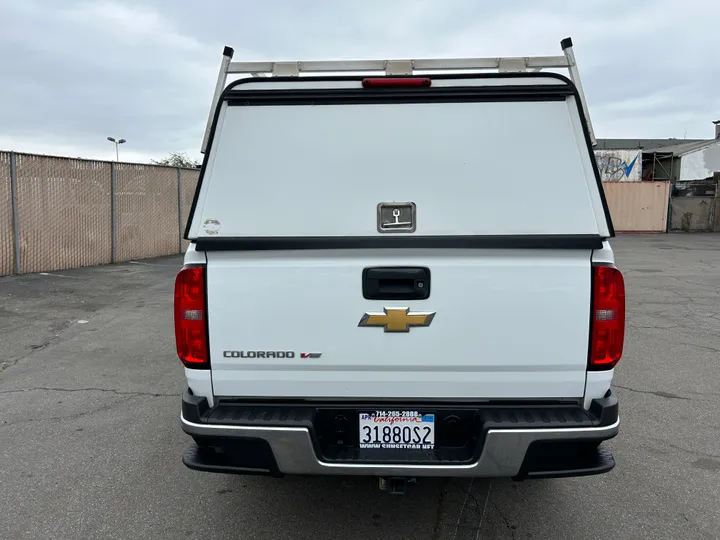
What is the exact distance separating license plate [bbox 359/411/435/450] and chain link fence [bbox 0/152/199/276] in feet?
37.2

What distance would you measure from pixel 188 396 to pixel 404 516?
1.43 meters

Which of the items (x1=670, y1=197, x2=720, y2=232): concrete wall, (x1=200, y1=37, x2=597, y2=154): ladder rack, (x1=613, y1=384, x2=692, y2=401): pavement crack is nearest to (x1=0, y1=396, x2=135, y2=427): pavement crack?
(x1=200, y1=37, x2=597, y2=154): ladder rack

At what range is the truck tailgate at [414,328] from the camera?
254cm

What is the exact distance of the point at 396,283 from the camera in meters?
2.58

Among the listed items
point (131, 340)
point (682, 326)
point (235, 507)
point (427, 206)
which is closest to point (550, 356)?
point (427, 206)

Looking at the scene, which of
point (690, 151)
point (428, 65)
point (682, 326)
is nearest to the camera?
point (428, 65)

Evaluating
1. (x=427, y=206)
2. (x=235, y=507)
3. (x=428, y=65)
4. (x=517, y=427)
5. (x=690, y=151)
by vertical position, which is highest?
(x=690, y=151)

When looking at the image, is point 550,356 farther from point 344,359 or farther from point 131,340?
point 131,340

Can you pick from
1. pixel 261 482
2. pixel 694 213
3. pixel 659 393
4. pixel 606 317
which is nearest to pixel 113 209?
pixel 261 482

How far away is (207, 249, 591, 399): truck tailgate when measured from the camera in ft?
8.34

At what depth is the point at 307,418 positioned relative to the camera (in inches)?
103

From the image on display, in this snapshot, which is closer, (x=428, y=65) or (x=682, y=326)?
(x=428, y=65)

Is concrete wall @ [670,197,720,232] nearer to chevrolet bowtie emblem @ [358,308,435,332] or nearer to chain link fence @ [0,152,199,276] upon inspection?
chain link fence @ [0,152,199,276]

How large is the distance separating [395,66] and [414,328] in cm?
171
